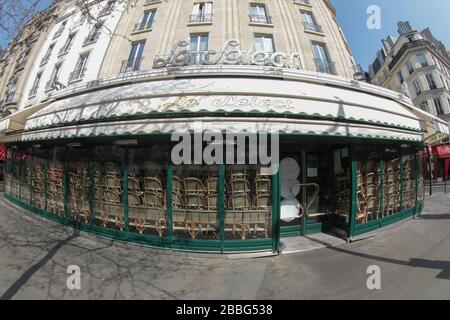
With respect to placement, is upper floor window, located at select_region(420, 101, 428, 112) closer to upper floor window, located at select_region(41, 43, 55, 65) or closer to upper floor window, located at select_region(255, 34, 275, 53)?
upper floor window, located at select_region(255, 34, 275, 53)

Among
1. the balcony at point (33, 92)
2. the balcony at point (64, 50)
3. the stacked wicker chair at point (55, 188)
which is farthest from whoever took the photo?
the balcony at point (33, 92)

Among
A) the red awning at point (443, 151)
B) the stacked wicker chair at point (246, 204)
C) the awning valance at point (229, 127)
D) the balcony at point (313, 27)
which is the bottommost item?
the stacked wicker chair at point (246, 204)

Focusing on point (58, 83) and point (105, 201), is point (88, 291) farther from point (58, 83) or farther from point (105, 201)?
point (58, 83)

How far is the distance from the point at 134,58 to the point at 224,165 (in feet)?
21.3

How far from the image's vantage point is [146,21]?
10.2m

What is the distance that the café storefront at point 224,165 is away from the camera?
5477mm

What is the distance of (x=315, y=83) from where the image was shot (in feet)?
26.5

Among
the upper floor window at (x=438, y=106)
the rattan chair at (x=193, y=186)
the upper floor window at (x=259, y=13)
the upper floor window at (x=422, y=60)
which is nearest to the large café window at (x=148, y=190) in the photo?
the rattan chair at (x=193, y=186)

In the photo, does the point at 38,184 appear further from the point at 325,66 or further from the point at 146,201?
the point at 325,66

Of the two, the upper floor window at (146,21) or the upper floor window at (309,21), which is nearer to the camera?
the upper floor window at (146,21)

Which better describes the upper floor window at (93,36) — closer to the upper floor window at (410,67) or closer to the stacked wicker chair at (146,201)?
the stacked wicker chair at (146,201)

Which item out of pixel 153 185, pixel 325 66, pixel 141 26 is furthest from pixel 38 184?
pixel 325 66

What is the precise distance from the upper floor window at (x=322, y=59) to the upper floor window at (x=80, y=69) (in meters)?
9.54
